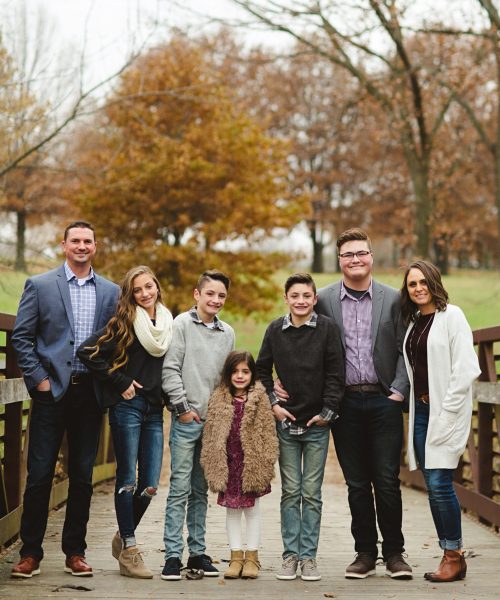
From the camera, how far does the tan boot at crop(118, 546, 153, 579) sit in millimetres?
5406

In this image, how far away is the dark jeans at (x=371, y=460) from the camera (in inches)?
217

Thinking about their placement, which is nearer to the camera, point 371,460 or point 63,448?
point 371,460

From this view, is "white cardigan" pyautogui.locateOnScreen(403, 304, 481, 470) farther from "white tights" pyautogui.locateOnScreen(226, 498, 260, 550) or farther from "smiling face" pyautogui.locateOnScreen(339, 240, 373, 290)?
"white tights" pyautogui.locateOnScreen(226, 498, 260, 550)

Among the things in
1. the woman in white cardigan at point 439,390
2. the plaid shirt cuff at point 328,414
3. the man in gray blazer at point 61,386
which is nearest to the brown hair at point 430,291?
the woman in white cardigan at point 439,390

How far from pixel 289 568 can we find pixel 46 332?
6.28 feet

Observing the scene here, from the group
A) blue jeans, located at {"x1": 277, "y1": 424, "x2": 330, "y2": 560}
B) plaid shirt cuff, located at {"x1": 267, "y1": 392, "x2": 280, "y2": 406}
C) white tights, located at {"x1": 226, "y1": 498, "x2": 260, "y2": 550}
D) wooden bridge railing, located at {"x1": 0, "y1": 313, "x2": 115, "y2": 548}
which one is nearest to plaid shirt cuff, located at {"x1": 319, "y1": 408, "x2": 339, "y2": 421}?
blue jeans, located at {"x1": 277, "y1": 424, "x2": 330, "y2": 560}

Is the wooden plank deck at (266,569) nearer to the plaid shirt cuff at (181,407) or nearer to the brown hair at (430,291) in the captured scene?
the plaid shirt cuff at (181,407)

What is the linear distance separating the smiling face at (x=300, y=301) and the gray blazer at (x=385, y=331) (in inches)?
7.3

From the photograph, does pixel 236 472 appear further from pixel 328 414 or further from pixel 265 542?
pixel 265 542

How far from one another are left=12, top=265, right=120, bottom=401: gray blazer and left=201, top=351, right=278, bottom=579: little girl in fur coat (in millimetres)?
849

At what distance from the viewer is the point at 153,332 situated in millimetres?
5441

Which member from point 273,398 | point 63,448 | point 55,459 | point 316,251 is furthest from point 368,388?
point 316,251

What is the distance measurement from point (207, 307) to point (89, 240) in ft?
2.56

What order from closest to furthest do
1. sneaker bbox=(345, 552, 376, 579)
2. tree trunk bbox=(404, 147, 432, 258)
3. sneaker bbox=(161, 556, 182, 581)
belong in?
1. sneaker bbox=(161, 556, 182, 581)
2. sneaker bbox=(345, 552, 376, 579)
3. tree trunk bbox=(404, 147, 432, 258)
